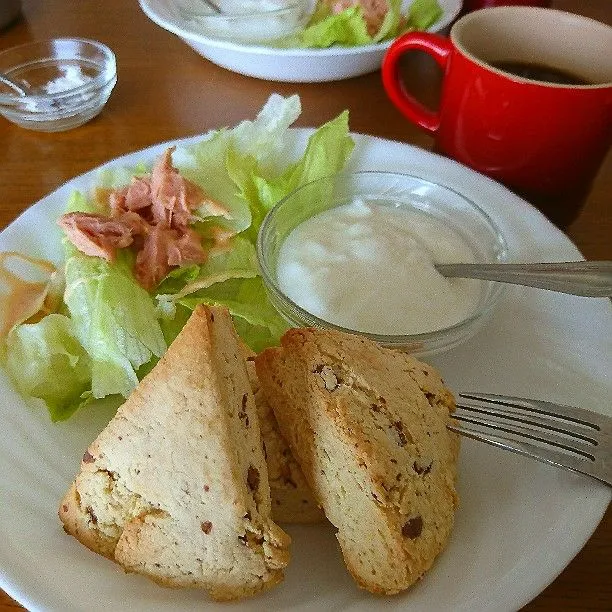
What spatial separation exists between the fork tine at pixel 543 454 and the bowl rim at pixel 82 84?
4.72 feet

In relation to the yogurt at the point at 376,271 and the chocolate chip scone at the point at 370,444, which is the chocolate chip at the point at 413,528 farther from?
the yogurt at the point at 376,271

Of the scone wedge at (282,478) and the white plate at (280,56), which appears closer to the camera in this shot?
the scone wedge at (282,478)

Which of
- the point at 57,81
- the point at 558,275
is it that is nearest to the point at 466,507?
the point at 558,275

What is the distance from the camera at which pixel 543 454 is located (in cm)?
100

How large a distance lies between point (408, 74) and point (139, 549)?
67.6 inches

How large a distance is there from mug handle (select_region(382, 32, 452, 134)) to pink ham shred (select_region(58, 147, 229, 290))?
546 millimetres

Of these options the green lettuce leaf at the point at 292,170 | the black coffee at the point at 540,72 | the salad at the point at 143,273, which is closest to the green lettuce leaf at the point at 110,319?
the salad at the point at 143,273

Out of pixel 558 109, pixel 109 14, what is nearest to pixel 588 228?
pixel 558 109

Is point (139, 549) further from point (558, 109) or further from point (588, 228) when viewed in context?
point (588, 228)

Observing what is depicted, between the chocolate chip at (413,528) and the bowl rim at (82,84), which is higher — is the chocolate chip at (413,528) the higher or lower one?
the lower one

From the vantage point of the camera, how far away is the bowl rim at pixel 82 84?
6.10 feet

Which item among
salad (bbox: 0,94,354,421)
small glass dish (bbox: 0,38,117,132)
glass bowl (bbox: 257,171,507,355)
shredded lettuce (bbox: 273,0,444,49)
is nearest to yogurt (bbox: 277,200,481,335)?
glass bowl (bbox: 257,171,507,355)

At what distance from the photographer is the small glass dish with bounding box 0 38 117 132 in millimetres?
1867

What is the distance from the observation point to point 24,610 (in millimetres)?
976
